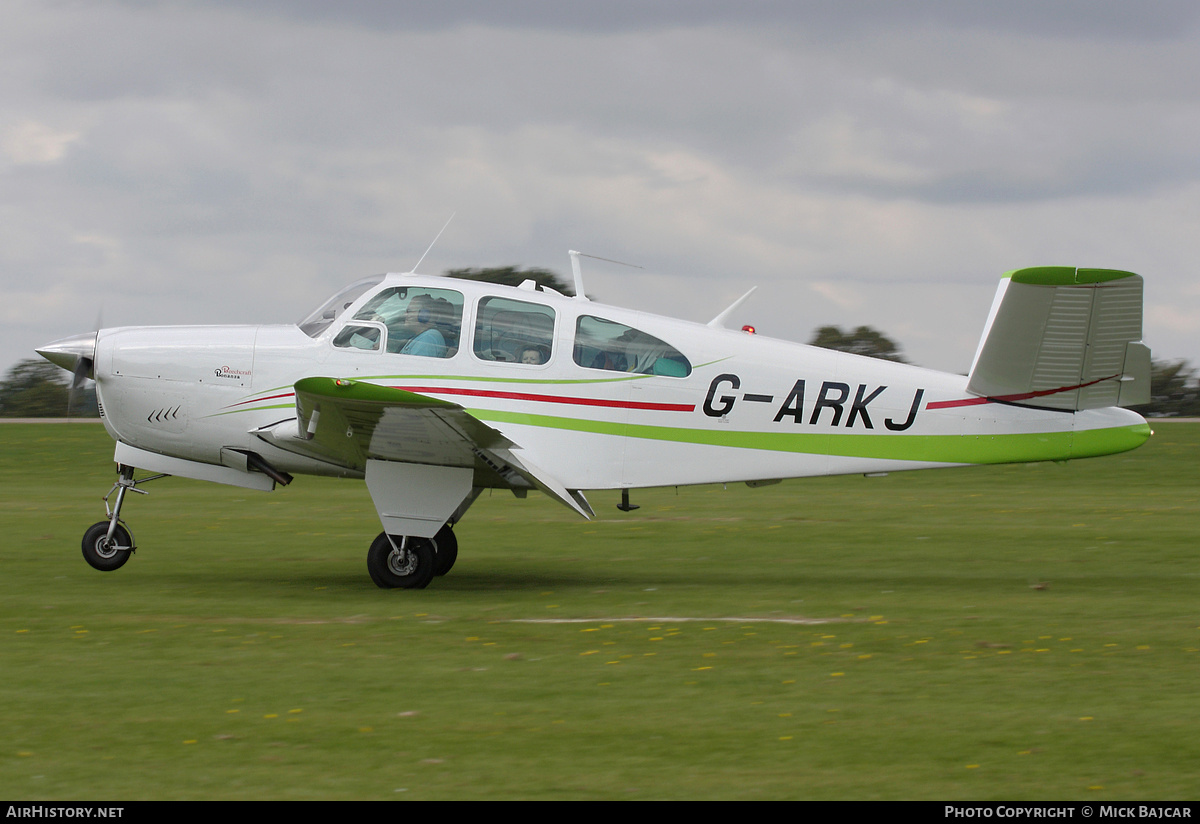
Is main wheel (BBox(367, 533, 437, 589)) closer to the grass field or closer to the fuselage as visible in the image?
the grass field

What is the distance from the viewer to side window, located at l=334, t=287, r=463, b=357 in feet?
30.0

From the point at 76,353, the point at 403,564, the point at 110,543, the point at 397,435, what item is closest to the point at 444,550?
the point at 403,564

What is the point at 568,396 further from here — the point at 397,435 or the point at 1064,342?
A: the point at 1064,342

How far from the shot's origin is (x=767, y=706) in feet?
18.1

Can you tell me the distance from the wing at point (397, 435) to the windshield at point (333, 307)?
0.84 m

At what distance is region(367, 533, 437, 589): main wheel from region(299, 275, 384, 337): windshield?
1.81 meters

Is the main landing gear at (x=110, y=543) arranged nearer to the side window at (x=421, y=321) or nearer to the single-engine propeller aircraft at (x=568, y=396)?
the single-engine propeller aircraft at (x=568, y=396)

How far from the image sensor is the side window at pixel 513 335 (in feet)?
30.1

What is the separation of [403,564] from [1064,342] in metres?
5.57

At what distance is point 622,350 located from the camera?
9.29 meters

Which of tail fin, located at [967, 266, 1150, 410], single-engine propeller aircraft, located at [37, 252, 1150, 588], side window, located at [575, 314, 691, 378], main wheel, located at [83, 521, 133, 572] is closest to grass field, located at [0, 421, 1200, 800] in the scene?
main wheel, located at [83, 521, 133, 572]

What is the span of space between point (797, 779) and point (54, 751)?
310 centimetres
